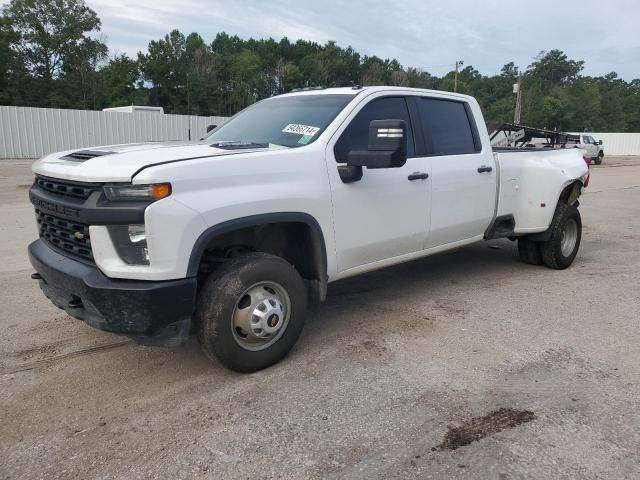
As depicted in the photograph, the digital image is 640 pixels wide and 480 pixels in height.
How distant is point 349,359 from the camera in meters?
3.89

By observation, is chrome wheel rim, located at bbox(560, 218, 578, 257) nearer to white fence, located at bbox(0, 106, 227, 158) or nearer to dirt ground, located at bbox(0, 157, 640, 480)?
dirt ground, located at bbox(0, 157, 640, 480)

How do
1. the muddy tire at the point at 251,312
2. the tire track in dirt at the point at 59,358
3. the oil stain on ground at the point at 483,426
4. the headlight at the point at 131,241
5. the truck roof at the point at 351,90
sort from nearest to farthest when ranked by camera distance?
the oil stain on ground at the point at 483,426 < the headlight at the point at 131,241 < the muddy tire at the point at 251,312 < the tire track in dirt at the point at 59,358 < the truck roof at the point at 351,90

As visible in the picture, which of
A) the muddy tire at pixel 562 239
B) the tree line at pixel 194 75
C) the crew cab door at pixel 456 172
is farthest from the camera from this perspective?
the tree line at pixel 194 75

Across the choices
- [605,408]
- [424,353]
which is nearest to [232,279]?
[424,353]

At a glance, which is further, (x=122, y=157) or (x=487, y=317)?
(x=487, y=317)

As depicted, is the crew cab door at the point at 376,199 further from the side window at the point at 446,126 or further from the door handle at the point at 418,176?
the side window at the point at 446,126

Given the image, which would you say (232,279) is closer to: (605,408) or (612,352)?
(605,408)

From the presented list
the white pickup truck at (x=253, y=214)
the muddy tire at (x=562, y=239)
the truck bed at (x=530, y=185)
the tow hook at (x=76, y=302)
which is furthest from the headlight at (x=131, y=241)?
the muddy tire at (x=562, y=239)

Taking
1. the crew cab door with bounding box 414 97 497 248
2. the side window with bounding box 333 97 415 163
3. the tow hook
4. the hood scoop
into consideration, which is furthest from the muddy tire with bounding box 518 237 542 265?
the tow hook

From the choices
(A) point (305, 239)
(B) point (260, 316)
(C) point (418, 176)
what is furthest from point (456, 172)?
(B) point (260, 316)

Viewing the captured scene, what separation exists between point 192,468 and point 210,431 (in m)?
0.32

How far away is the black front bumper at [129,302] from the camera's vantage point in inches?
118

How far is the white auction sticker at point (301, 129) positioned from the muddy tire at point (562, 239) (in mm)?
3500

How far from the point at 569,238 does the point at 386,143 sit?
157 inches
